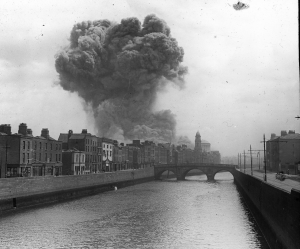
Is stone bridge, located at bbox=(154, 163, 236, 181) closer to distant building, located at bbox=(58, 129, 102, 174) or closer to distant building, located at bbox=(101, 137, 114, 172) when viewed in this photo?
distant building, located at bbox=(101, 137, 114, 172)

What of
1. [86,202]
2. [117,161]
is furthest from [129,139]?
[86,202]

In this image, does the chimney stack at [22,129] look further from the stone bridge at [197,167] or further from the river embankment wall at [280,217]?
the stone bridge at [197,167]

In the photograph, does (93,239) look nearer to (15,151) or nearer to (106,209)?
(106,209)

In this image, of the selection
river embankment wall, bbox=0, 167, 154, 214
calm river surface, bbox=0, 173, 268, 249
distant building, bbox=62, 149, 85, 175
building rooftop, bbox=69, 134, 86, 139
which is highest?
building rooftop, bbox=69, 134, 86, 139

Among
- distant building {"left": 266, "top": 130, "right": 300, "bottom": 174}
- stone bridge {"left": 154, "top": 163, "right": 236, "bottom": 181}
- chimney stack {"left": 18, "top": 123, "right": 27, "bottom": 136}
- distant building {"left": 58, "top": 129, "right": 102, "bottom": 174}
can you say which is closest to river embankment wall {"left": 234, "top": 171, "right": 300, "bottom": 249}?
chimney stack {"left": 18, "top": 123, "right": 27, "bottom": 136}

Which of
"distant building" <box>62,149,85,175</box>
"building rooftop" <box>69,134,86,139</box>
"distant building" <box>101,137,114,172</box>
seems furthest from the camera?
"distant building" <box>101,137,114,172</box>

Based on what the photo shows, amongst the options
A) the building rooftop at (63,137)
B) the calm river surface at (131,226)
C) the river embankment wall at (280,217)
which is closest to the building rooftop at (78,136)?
the building rooftop at (63,137)
